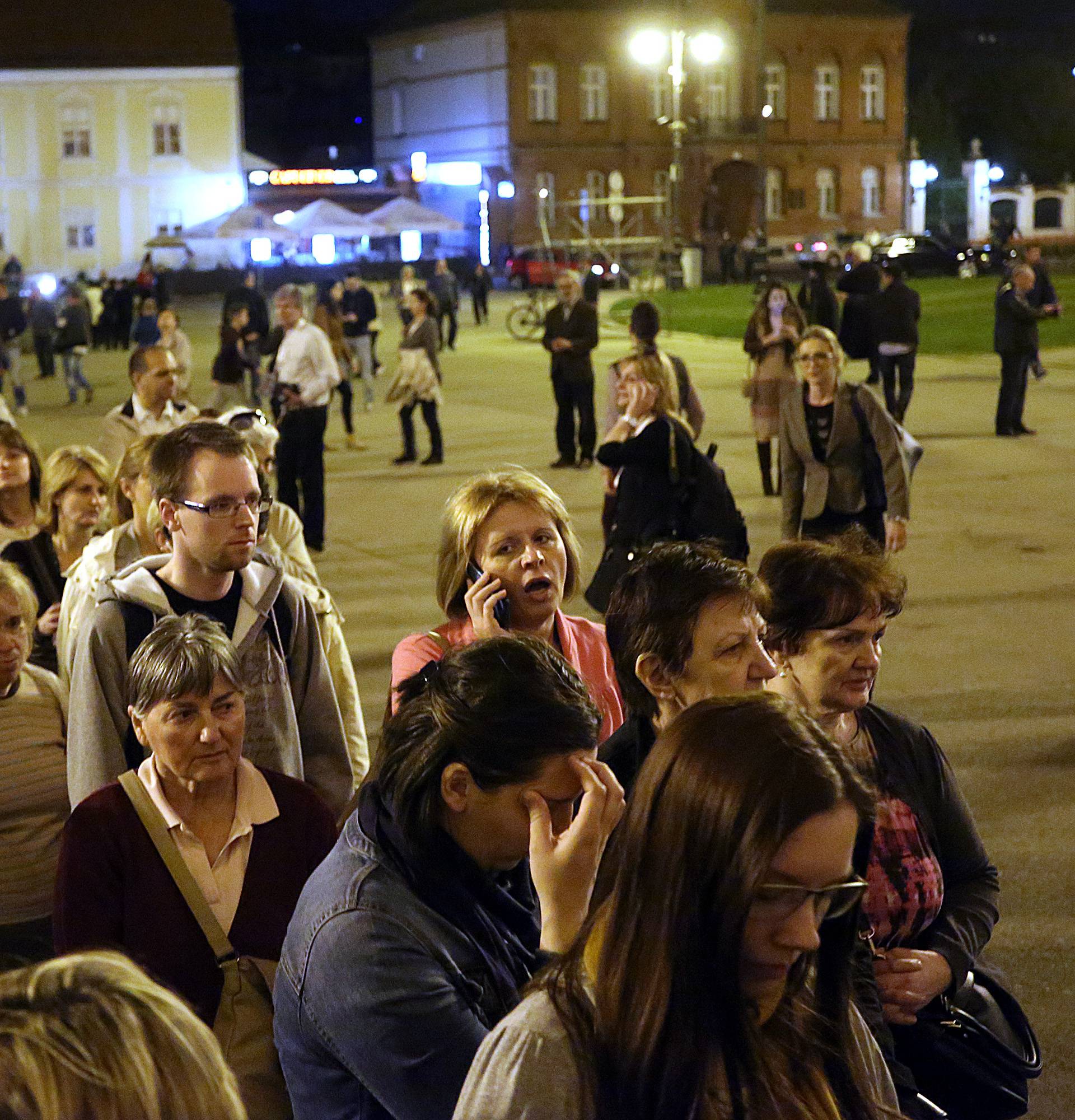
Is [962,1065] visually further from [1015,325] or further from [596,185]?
[596,185]

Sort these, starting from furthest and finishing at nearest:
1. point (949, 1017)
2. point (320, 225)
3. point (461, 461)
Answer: point (320, 225), point (461, 461), point (949, 1017)

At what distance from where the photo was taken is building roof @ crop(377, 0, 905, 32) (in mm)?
70812

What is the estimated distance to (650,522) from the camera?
8.08 m

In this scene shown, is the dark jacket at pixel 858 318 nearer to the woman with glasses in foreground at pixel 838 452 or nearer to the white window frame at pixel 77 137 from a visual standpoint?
the woman with glasses in foreground at pixel 838 452

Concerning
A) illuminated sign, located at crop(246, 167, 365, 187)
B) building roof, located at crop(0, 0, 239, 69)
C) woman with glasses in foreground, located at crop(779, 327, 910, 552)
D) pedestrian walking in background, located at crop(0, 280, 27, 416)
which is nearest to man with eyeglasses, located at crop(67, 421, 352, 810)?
woman with glasses in foreground, located at crop(779, 327, 910, 552)

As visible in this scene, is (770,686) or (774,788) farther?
(770,686)

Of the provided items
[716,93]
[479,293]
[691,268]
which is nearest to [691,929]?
[479,293]

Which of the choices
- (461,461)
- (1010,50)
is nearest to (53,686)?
(461,461)

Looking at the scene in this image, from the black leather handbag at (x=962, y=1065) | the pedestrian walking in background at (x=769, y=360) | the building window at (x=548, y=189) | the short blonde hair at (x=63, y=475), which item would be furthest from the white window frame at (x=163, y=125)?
the black leather handbag at (x=962, y=1065)

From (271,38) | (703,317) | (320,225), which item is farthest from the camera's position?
(271,38)

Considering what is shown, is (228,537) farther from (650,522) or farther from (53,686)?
(650,522)

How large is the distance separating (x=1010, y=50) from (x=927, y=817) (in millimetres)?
111323

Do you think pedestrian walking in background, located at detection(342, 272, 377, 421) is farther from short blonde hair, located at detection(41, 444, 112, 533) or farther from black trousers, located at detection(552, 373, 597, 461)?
short blonde hair, located at detection(41, 444, 112, 533)

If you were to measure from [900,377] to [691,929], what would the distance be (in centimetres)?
1815
